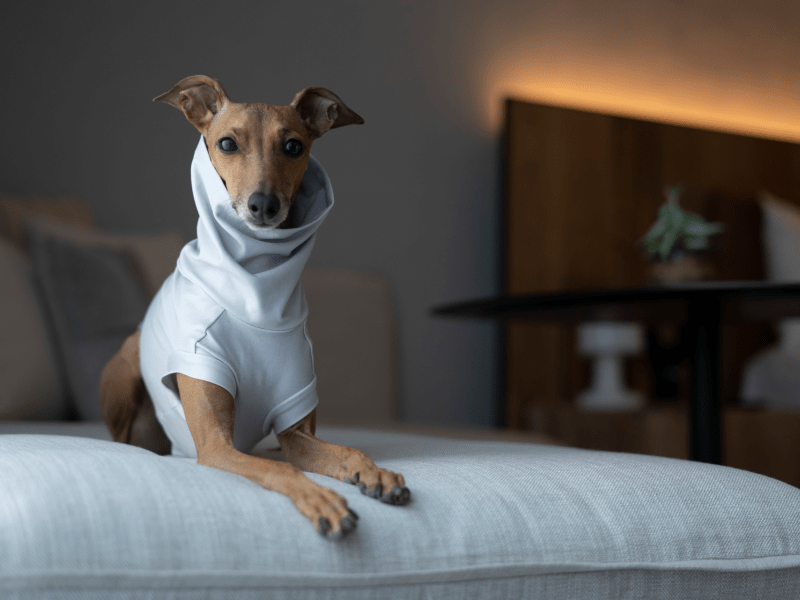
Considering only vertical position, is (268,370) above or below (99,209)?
below

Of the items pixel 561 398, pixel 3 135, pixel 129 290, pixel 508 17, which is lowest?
pixel 561 398

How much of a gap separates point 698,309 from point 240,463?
109 centimetres

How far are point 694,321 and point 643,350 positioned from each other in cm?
149

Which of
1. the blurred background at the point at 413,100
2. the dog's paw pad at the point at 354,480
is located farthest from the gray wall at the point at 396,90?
the dog's paw pad at the point at 354,480

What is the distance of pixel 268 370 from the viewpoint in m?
0.92

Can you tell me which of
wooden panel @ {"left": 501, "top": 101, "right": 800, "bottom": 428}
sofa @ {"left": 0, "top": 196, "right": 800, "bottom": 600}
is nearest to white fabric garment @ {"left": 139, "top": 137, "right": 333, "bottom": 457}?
sofa @ {"left": 0, "top": 196, "right": 800, "bottom": 600}

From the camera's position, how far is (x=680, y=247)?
1.83 meters

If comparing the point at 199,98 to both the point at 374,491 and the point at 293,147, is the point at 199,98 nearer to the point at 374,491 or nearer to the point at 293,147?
the point at 293,147

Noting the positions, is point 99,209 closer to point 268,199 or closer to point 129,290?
point 129,290

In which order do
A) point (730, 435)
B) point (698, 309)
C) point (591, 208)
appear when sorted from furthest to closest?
point (591, 208) < point (730, 435) < point (698, 309)

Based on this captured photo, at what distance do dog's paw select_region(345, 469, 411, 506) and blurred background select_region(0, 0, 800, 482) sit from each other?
1.75 metres

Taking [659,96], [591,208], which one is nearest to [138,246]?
[591,208]

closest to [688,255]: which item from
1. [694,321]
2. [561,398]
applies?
[694,321]

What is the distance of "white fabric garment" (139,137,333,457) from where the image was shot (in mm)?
887
